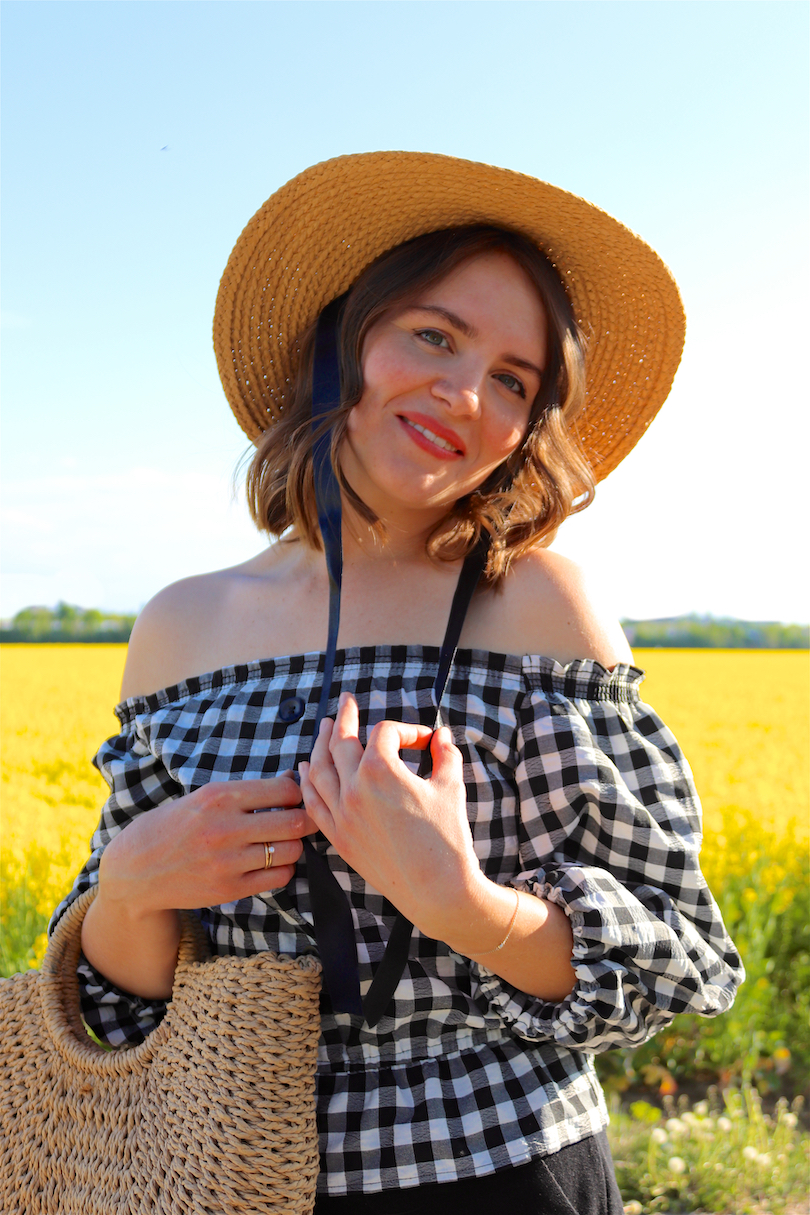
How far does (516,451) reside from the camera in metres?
1.85

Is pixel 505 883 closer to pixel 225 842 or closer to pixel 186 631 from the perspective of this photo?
pixel 225 842

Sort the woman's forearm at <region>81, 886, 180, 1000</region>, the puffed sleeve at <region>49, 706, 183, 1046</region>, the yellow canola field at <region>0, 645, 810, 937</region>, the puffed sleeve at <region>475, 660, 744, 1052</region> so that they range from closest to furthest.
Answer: the puffed sleeve at <region>475, 660, 744, 1052</region> → the woman's forearm at <region>81, 886, 180, 1000</region> → the puffed sleeve at <region>49, 706, 183, 1046</region> → the yellow canola field at <region>0, 645, 810, 937</region>

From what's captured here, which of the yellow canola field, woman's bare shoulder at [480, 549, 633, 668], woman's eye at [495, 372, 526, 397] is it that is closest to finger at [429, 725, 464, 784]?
woman's bare shoulder at [480, 549, 633, 668]

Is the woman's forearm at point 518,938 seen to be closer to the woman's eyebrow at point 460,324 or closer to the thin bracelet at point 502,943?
the thin bracelet at point 502,943

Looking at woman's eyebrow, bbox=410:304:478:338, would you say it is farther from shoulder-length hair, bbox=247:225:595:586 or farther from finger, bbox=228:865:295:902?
finger, bbox=228:865:295:902

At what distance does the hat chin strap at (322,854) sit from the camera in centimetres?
134

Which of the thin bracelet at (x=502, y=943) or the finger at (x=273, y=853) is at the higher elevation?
the finger at (x=273, y=853)

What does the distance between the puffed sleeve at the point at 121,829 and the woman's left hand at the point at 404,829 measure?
548 mm

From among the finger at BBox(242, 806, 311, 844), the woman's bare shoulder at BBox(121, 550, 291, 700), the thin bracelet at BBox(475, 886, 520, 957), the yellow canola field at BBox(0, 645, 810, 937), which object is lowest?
the yellow canola field at BBox(0, 645, 810, 937)

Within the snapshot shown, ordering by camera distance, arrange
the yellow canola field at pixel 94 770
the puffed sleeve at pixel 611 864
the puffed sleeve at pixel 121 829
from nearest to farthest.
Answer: the puffed sleeve at pixel 611 864, the puffed sleeve at pixel 121 829, the yellow canola field at pixel 94 770

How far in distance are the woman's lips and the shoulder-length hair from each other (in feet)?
0.54

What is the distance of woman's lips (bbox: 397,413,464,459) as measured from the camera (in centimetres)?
161

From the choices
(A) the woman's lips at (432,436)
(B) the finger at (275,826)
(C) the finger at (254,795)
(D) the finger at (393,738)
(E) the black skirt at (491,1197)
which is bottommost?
(E) the black skirt at (491,1197)

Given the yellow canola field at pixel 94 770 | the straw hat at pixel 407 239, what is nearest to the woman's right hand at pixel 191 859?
the straw hat at pixel 407 239
